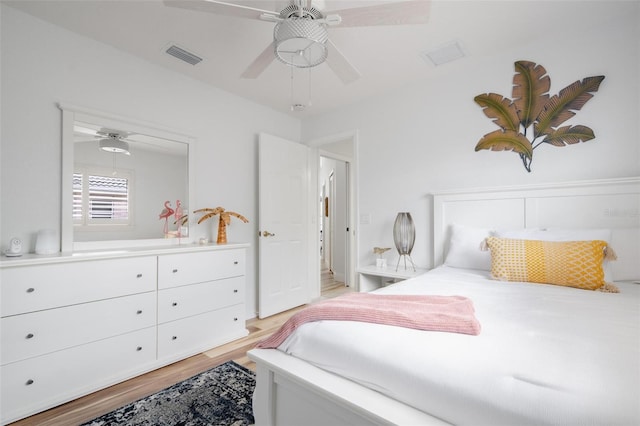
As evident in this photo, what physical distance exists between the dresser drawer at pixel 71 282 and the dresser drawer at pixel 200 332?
1.34ft

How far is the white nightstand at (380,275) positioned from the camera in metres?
2.71

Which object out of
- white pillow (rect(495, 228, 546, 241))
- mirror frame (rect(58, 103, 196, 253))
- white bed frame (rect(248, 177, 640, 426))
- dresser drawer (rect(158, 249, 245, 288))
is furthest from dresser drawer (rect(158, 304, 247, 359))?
white pillow (rect(495, 228, 546, 241))

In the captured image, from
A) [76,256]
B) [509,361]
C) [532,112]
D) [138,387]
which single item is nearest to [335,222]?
[532,112]

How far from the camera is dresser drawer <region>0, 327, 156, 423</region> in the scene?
1.63 meters

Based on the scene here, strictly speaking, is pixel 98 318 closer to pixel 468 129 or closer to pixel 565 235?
pixel 565 235

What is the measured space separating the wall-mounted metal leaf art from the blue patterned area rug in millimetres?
2737

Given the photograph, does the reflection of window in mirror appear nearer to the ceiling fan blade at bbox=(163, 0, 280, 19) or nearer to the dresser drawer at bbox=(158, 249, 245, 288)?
the dresser drawer at bbox=(158, 249, 245, 288)

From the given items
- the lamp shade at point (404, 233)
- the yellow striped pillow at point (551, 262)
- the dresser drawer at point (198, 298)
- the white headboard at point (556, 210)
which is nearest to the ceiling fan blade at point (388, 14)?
the yellow striped pillow at point (551, 262)

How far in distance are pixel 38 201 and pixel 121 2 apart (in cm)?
147

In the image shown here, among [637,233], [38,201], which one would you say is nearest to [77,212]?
[38,201]

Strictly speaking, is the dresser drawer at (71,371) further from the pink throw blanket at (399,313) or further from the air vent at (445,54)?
the air vent at (445,54)

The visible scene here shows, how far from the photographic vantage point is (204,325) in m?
2.53

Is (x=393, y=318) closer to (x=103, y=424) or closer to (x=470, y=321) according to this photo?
(x=470, y=321)

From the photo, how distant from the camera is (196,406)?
1752 mm
